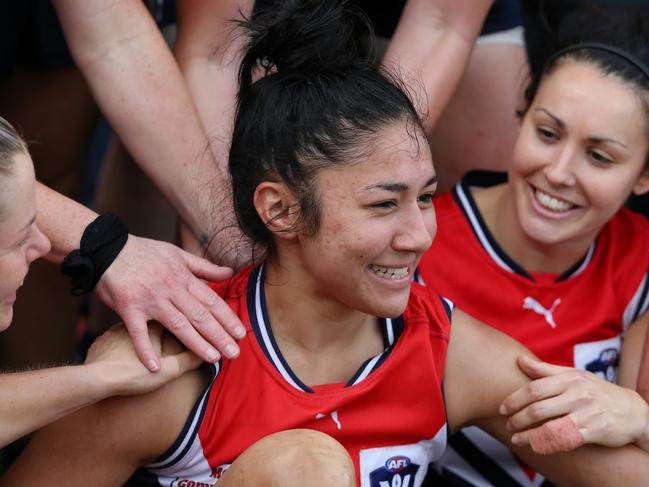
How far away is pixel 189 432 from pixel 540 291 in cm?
94

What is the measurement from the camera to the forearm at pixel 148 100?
2217 mm

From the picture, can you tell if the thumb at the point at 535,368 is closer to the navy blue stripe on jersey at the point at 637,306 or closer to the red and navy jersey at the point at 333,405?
the red and navy jersey at the point at 333,405

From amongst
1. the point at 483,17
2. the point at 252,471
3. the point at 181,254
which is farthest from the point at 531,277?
the point at 252,471

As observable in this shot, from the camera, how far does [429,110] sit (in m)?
2.43

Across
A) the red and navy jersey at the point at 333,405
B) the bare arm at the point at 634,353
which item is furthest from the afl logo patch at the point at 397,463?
the bare arm at the point at 634,353

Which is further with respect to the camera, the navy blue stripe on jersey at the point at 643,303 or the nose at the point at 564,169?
the navy blue stripe on jersey at the point at 643,303

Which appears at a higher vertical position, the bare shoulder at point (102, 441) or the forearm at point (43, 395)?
the forearm at point (43, 395)

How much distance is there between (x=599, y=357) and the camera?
2383 millimetres

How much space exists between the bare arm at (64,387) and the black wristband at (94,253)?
0.17 metres

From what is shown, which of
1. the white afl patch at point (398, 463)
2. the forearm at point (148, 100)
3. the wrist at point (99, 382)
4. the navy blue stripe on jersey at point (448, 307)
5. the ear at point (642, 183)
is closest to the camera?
the wrist at point (99, 382)

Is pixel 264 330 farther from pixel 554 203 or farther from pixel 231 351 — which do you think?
pixel 554 203

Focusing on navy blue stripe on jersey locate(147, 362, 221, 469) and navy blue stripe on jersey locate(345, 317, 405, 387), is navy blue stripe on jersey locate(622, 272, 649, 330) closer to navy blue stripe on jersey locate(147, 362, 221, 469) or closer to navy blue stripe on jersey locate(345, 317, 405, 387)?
navy blue stripe on jersey locate(345, 317, 405, 387)

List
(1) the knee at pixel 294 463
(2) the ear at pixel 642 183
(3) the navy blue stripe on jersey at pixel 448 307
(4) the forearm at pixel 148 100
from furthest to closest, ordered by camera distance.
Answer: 1. (2) the ear at pixel 642 183
2. (4) the forearm at pixel 148 100
3. (3) the navy blue stripe on jersey at pixel 448 307
4. (1) the knee at pixel 294 463

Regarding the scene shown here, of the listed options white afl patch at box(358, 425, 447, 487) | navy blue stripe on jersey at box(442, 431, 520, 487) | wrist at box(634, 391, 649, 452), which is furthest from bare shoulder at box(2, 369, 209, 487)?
wrist at box(634, 391, 649, 452)
